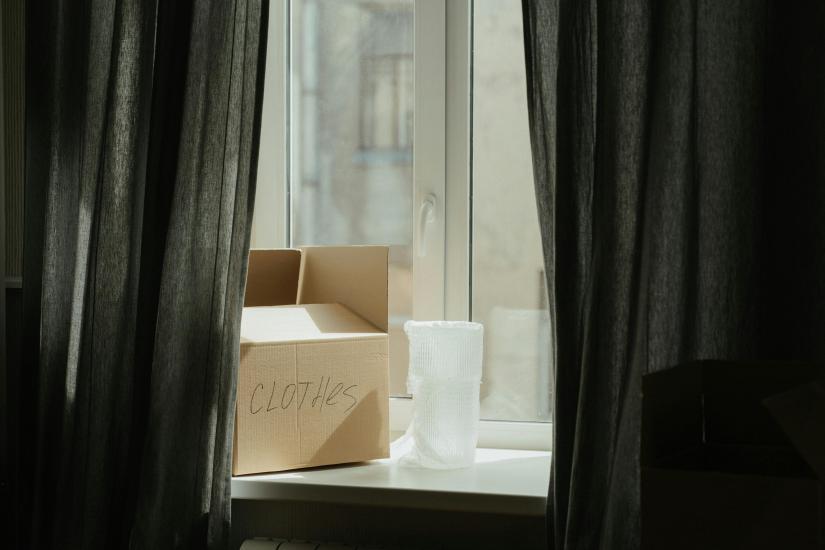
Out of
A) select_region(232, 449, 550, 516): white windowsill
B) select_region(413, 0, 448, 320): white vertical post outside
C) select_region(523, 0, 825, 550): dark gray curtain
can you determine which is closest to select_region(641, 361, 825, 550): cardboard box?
select_region(523, 0, 825, 550): dark gray curtain

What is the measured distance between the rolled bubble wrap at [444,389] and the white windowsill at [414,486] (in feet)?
0.12

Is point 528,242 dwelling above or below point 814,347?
above

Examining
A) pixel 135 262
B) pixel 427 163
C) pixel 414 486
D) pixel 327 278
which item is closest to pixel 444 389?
pixel 414 486

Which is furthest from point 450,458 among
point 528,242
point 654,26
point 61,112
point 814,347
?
point 61,112

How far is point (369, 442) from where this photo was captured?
1.59m

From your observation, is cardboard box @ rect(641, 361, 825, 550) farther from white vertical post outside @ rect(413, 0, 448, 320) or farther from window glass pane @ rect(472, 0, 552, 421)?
white vertical post outside @ rect(413, 0, 448, 320)

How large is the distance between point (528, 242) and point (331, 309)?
45 centimetres

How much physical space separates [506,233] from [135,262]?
2.47 feet

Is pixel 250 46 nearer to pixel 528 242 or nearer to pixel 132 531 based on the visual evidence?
Answer: pixel 528 242

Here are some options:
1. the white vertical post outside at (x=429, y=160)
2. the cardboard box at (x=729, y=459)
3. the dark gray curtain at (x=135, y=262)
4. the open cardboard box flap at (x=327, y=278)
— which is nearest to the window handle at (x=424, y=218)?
the white vertical post outside at (x=429, y=160)

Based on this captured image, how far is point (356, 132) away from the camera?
1862mm

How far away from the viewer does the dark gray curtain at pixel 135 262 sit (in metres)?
1.50

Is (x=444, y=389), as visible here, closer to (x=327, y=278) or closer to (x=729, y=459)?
(x=327, y=278)

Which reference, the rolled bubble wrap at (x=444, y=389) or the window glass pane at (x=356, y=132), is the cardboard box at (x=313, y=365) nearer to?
the rolled bubble wrap at (x=444, y=389)
